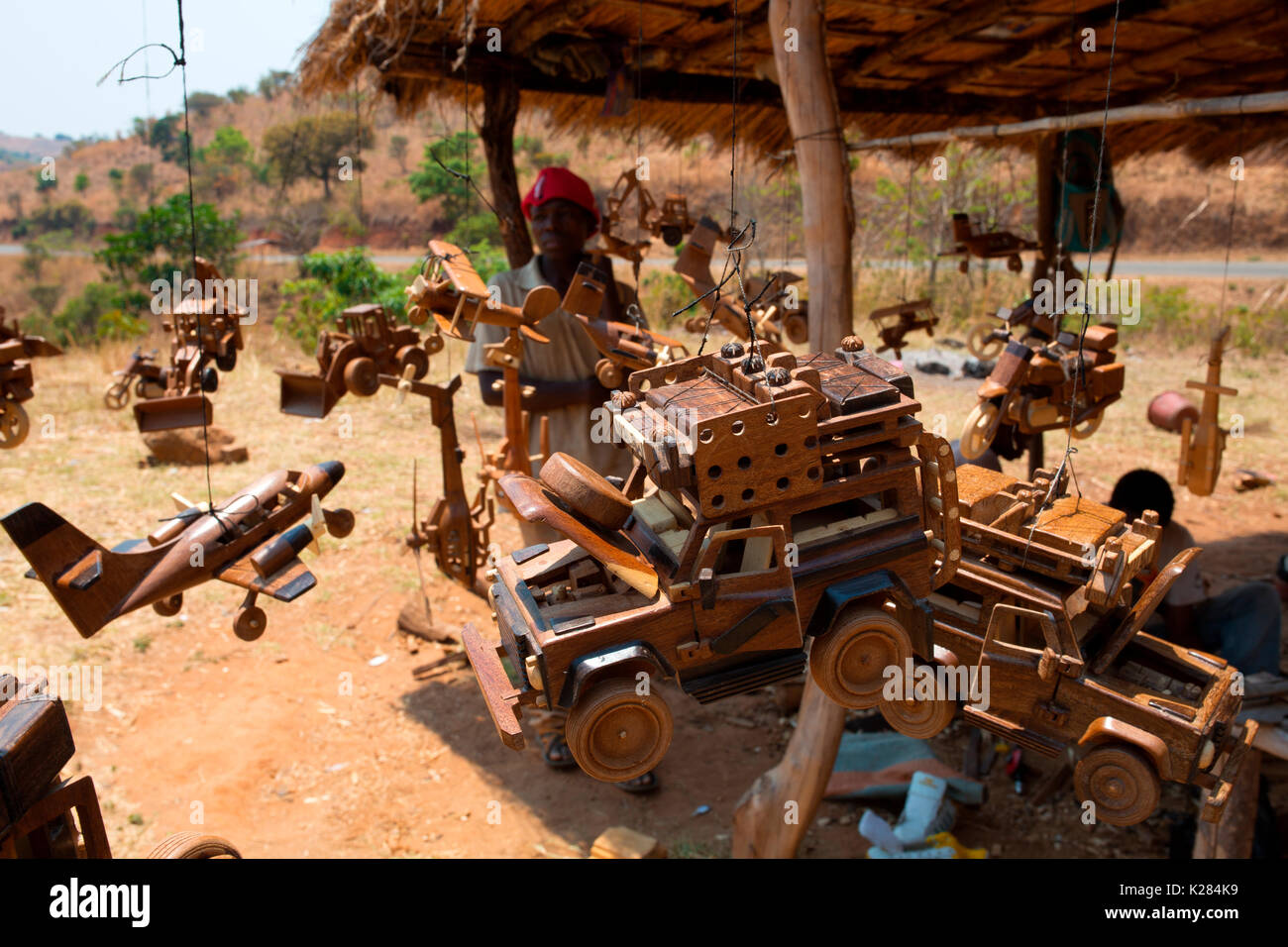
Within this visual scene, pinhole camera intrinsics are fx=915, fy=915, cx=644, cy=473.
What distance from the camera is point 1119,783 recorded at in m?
2.06

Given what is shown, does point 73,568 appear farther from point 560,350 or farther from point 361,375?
point 560,350

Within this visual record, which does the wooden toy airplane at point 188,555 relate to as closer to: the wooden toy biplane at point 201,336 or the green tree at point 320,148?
the wooden toy biplane at point 201,336

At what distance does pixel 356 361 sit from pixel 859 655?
3.00 meters

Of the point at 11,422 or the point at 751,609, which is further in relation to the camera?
the point at 11,422

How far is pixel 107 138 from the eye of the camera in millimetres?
44469

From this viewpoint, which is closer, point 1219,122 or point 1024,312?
point 1024,312

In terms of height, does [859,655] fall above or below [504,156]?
below

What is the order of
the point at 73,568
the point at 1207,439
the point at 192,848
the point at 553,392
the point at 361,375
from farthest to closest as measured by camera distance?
1. the point at 553,392
2. the point at 1207,439
3. the point at 361,375
4. the point at 73,568
5. the point at 192,848

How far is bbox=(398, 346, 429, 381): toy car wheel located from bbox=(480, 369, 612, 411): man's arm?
364 millimetres

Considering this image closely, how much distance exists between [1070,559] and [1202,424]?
8.84 feet

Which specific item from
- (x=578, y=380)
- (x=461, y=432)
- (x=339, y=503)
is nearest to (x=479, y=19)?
(x=578, y=380)

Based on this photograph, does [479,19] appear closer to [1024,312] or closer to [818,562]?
[1024,312]

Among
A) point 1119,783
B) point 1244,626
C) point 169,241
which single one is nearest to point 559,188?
point 1119,783
